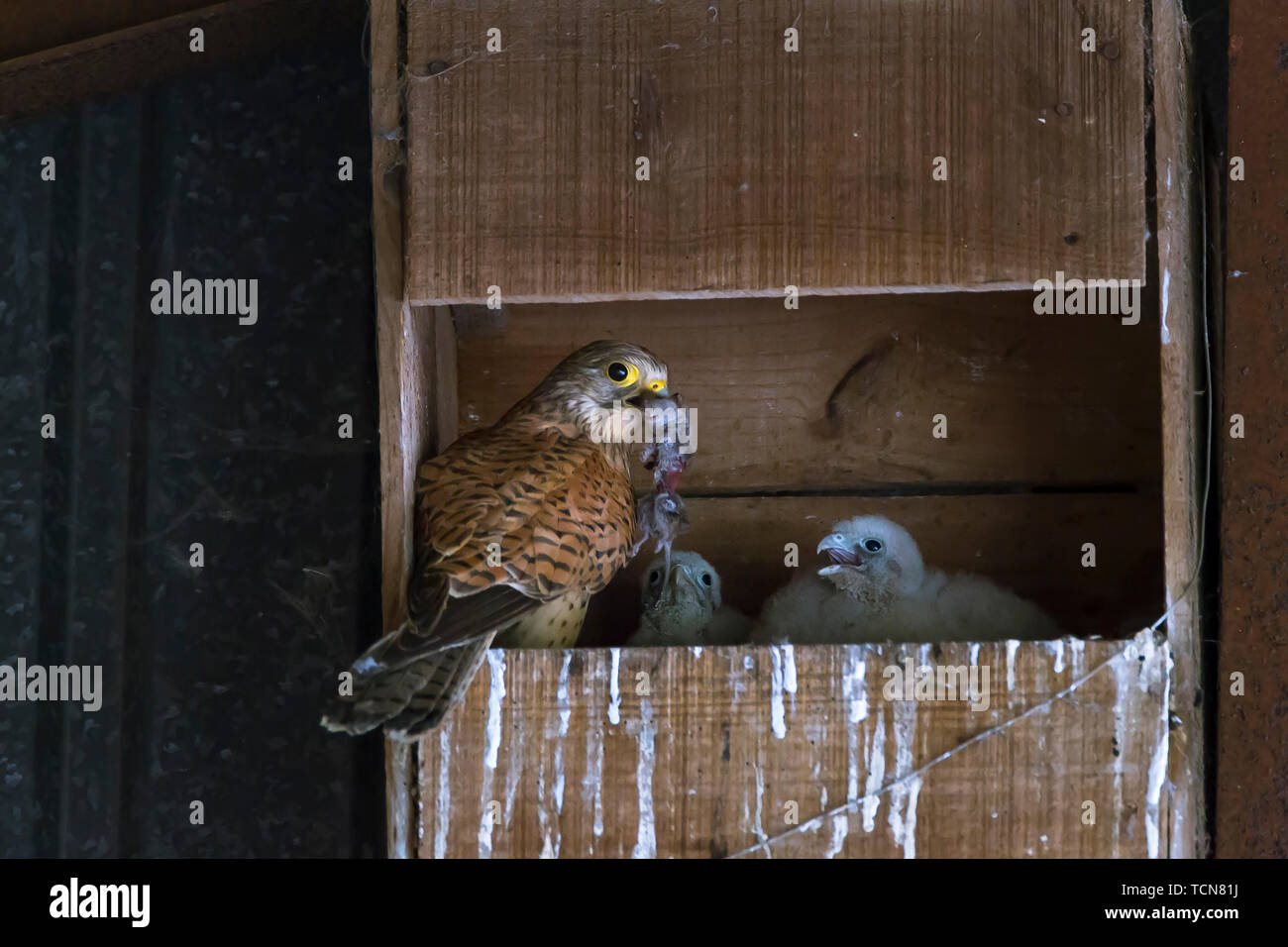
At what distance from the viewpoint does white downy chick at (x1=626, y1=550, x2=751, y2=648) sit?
8.02 feet

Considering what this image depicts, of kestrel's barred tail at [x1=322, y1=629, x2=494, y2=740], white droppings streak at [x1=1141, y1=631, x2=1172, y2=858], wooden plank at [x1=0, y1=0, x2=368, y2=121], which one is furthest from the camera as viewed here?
wooden plank at [x1=0, y1=0, x2=368, y2=121]

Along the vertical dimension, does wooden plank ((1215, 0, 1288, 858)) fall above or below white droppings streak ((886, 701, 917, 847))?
above

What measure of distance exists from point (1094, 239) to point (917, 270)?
0.99 ft

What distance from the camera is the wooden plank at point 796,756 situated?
201 centimetres

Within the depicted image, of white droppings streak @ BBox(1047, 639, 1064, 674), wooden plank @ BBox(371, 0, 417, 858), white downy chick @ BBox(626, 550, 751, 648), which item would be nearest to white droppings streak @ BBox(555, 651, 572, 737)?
wooden plank @ BBox(371, 0, 417, 858)

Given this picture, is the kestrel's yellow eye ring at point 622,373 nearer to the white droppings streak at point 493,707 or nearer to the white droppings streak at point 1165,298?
the white droppings streak at point 493,707

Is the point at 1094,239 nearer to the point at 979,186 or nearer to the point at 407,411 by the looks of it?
the point at 979,186

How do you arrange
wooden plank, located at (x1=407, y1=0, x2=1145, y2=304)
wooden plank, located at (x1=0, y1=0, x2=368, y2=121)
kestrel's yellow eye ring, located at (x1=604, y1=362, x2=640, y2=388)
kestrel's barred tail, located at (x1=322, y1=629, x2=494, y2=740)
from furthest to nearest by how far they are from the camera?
wooden plank, located at (x1=0, y1=0, x2=368, y2=121) < kestrel's yellow eye ring, located at (x1=604, y1=362, x2=640, y2=388) < wooden plank, located at (x1=407, y1=0, x2=1145, y2=304) < kestrel's barred tail, located at (x1=322, y1=629, x2=494, y2=740)

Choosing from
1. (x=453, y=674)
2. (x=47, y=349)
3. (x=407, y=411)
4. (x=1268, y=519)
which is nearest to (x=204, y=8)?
(x=47, y=349)

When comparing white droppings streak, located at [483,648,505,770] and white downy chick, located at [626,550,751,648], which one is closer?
white droppings streak, located at [483,648,505,770]

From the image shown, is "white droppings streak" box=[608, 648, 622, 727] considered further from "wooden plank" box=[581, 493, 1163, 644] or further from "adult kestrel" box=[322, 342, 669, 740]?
"wooden plank" box=[581, 493, 1163, 644]

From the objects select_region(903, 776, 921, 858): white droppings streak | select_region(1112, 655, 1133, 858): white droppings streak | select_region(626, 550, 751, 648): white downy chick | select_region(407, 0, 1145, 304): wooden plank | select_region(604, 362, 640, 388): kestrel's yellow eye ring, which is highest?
select_region(407, 0, 1145, 304): wooden plank

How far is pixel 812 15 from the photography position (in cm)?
215

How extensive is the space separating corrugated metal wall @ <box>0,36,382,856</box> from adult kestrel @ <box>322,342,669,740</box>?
1.95 feet
